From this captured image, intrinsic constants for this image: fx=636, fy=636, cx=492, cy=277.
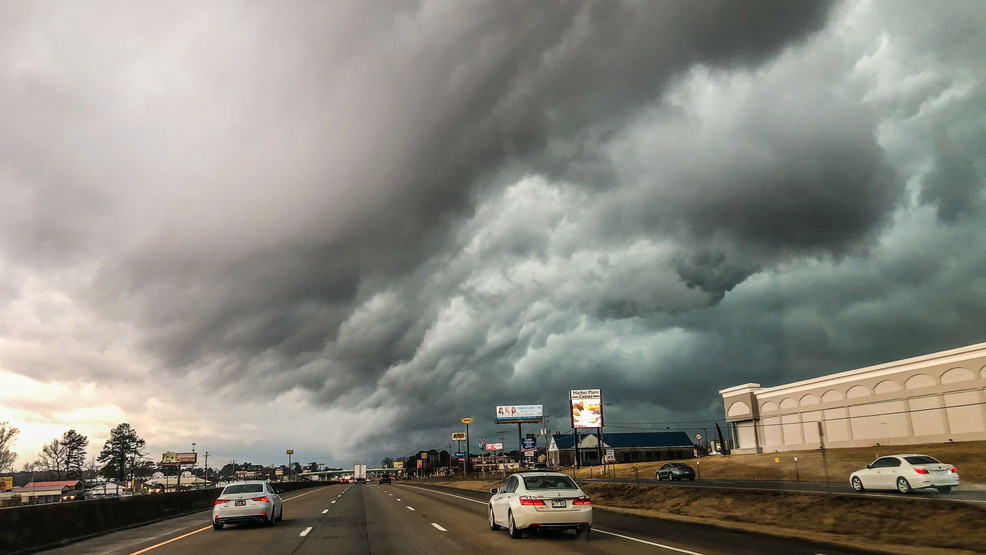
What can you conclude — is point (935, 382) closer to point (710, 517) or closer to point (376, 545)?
point (710, 517)

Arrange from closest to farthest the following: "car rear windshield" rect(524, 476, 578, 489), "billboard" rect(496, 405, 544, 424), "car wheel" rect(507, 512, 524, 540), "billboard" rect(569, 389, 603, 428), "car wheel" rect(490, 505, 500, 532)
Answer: "car wheel" rect(507, 512, 524, 540), "car rear windshield" rect(524, 476, 578, 489), "car wheel" rect(490, 505, 500, 532), "billboard" rect(569, 389, 603, 428), "billboard" rect(496, 405, 544, 424)

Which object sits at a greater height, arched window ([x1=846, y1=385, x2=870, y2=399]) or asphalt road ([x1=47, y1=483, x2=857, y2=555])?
arched window ([x1=846, y1=385, x2=870, y2=399])

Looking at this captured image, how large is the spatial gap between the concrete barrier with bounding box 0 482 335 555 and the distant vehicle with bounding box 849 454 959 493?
28314 millimetres

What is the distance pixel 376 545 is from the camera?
15844 millimetres

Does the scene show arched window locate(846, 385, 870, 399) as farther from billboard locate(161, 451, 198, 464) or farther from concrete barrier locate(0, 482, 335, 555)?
billboard locate(161, 451, 198, 464)

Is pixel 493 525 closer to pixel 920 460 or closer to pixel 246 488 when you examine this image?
pixel 246 488

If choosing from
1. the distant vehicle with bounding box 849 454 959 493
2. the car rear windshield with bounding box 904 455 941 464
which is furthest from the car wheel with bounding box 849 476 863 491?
the car rear windshield with bounding box 904 455 941 464

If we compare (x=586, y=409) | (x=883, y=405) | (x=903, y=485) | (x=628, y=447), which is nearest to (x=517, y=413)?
(x=628, y=447)

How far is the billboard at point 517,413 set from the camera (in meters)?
124

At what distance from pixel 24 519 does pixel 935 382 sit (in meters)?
68.4

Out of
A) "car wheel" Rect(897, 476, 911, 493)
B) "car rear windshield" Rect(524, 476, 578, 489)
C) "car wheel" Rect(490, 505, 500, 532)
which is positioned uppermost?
"car rear windshield" Rect(524, 476, 578, 489)

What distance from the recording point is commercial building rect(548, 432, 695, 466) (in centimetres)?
14462

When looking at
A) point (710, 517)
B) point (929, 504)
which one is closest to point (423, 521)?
point (710, 517)

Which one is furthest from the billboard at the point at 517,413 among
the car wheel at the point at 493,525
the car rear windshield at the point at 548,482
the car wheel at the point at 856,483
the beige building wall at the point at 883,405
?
the car rear windshield at the point at 548,482
